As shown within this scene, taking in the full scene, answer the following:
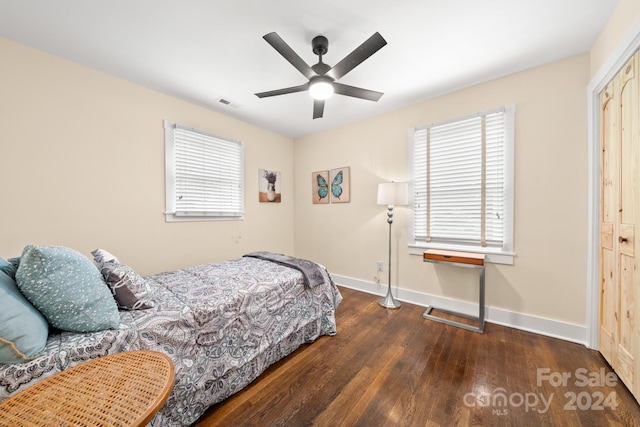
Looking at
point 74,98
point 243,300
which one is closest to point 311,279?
point 243,300

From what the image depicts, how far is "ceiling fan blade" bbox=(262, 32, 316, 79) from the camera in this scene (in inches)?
62.8

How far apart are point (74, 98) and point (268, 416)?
125 inches

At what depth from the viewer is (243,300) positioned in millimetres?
1728

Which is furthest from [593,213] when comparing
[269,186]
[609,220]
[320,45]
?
[269,186]

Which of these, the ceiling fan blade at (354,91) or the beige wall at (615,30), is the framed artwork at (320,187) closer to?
the ceiling fan blade at (354,91)

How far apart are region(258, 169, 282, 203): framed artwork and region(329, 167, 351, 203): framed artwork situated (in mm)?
964

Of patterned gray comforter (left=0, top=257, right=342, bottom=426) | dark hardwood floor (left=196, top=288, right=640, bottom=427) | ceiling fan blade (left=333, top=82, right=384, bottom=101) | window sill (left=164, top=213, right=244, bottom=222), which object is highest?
ceiling fan blade (left=333, top=82, right=384, bottom=101)

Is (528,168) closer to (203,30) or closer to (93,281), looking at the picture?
(203,30)

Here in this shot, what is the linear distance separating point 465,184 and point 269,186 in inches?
113

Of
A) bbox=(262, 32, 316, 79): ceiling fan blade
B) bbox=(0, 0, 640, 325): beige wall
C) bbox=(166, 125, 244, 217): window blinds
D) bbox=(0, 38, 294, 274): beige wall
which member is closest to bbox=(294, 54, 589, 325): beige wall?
bbox=(0, 0, 640, 325): beige wall

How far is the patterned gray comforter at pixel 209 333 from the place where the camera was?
3.63 ft

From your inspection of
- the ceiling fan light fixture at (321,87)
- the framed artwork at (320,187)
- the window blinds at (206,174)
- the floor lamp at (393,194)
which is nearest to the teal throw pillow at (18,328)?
the window blinds at (206,174)

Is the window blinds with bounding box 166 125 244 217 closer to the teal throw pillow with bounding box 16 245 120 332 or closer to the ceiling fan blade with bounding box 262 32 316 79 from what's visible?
the teal throw pillow with bounding box 16 245 120 332

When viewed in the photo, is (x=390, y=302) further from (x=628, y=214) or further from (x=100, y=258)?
(x=100, y=258)
